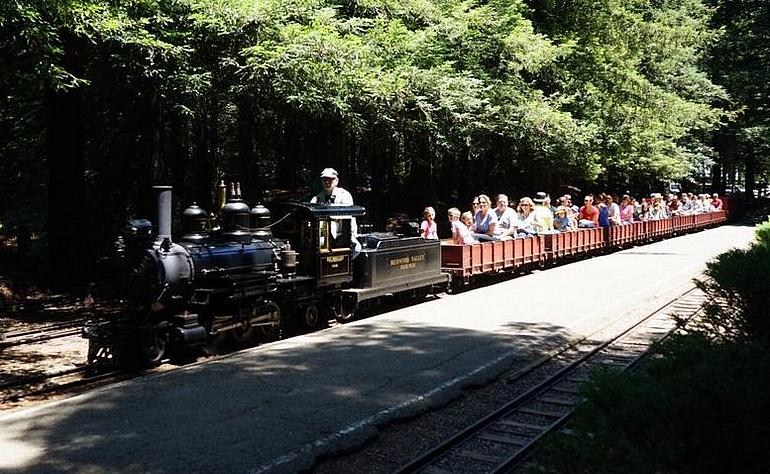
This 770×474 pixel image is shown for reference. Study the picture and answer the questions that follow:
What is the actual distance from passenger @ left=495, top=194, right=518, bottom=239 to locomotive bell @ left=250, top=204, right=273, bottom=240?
7.68 m

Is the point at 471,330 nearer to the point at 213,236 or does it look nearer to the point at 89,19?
the point at 213,236

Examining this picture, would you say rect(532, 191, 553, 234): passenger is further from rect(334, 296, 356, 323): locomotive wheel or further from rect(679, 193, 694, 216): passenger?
rect(679, 193, 694, 216): passenger

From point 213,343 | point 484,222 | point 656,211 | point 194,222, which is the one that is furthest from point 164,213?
point 656,211

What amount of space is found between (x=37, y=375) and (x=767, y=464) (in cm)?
894

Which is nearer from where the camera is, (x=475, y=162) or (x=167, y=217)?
(x=167, y=217)

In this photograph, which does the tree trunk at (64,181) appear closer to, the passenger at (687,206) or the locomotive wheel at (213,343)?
the locomotive wheel at (213,343)

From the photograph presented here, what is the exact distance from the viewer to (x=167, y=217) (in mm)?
9695

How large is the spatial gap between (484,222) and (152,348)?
1025 cm

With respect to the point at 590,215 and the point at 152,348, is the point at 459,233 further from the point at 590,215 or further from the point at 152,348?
the point at 590,215

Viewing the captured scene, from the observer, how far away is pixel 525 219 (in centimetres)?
1922

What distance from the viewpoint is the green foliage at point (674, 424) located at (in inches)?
131

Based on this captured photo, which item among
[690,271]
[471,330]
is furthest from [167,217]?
[690,271]

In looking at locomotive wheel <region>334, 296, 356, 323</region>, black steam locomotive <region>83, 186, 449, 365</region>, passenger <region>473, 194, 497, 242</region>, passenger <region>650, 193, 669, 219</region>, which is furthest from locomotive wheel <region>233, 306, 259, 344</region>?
passenger <region>650, 193, 669, 219</region>

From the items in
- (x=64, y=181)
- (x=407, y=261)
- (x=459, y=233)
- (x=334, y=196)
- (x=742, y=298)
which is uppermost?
(x=64, y=181)
